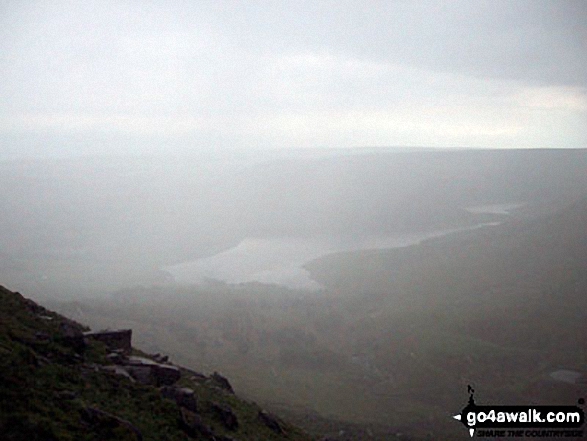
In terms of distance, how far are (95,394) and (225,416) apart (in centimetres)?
604

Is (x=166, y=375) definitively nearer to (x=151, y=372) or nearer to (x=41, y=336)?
(x=151, y=372)

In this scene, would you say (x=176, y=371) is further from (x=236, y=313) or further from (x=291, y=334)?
(x=236, y=313)

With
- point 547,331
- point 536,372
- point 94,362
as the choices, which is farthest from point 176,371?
point 547,331

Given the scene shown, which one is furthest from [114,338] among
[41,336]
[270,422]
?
[270,422]

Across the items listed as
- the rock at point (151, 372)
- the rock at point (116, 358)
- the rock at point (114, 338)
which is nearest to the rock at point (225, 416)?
the rock at point (151, 372)

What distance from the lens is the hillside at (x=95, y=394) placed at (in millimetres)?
14039

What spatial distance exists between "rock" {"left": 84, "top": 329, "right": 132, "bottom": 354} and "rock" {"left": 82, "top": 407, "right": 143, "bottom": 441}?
7660 millimetres

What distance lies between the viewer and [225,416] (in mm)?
21250

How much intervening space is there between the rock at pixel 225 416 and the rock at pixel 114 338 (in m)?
5.03

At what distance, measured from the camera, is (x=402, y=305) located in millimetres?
123938

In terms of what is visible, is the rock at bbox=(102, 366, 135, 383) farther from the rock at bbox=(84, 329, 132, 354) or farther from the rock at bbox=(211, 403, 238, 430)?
the rock at bbox=(211, 403, 238, 430)

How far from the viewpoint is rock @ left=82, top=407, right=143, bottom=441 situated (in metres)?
14.7

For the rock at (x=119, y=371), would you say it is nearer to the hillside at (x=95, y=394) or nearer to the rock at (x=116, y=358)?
the hillside at (x=95, y=394)

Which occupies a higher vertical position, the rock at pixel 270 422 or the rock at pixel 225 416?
the rock at pixel 225 416
